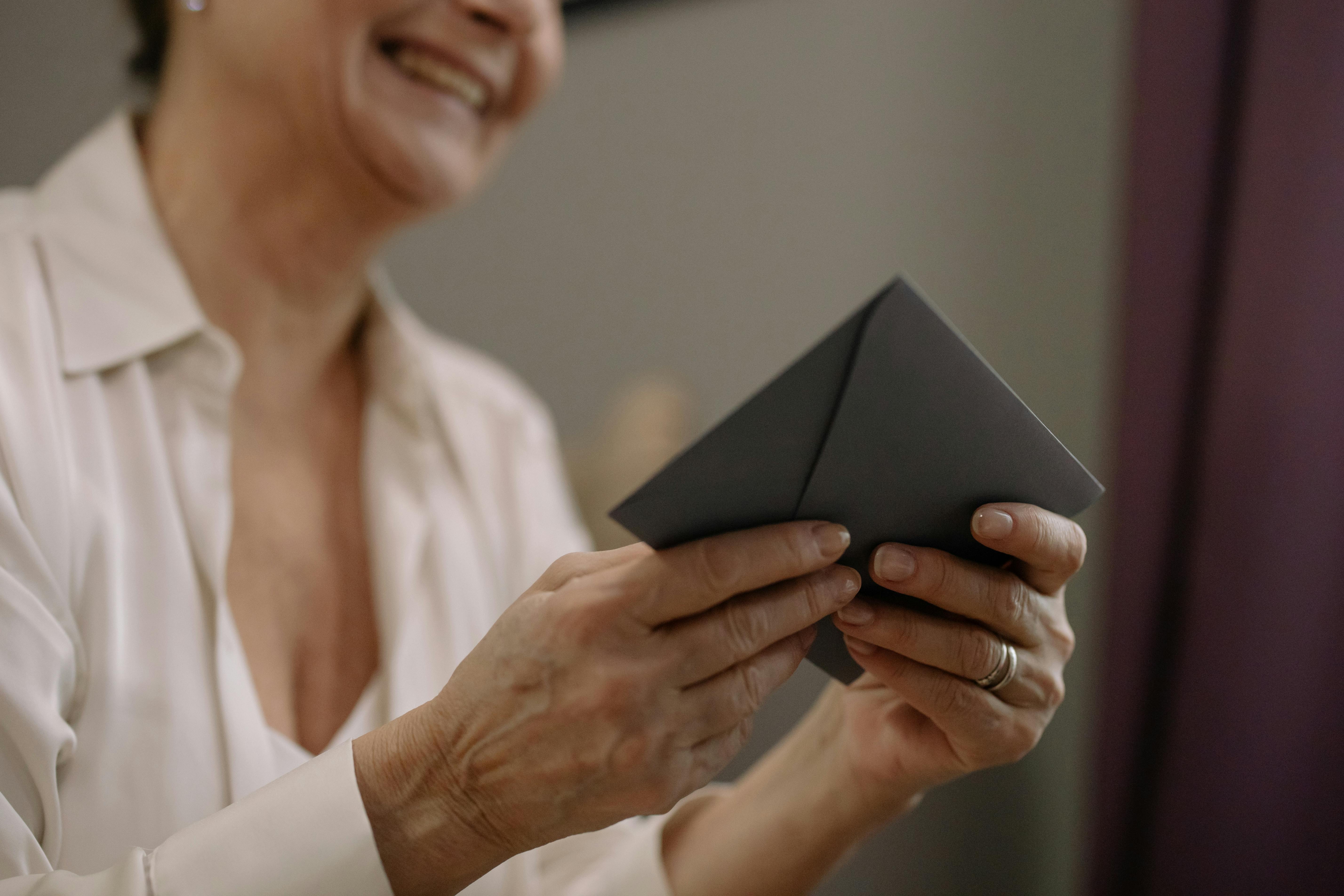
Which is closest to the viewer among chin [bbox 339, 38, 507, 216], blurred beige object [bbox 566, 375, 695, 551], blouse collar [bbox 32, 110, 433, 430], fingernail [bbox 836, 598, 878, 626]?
fingernail [bbox 836, 598, 878, 626]

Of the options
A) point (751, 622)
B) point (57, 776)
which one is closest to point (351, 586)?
point (57, 776)

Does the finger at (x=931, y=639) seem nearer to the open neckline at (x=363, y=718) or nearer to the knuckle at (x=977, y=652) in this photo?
the knuckle at (x=977, y=652)

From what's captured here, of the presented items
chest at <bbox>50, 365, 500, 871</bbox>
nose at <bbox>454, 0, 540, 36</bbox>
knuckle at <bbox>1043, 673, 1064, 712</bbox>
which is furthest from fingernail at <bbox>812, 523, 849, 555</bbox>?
nose at <bbox>454, 0, 540, 36</bbox>

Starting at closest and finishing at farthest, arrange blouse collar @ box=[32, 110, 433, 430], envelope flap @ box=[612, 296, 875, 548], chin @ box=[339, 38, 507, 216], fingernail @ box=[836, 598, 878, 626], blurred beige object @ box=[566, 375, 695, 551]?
envelope flap @ box=[612, 296, 875, 548], fingernail @ box=[836, 598, 878, 626], blouse collar @ box=[32, 110, 433, 430], chin @ box=[339, 38, 507, 216], blurred beige object @ box=[566, 375, 695, 551]

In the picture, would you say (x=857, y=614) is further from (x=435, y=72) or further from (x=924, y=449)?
(x=435, y=72)

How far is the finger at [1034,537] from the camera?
18.1 inches

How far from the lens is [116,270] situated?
744mm

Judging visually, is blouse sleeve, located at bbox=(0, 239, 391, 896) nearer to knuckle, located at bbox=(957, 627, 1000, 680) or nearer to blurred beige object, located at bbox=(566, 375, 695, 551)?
knuckle, located at bbox=(957, 627, 1000, 680)

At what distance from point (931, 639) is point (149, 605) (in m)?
0.54

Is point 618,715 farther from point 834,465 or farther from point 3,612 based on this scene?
point 3,612

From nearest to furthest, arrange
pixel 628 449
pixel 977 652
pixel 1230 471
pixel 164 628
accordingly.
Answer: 1. pixel 977 652
2. pixel 164 628
3. pixel 1230 471
4. pixel 628 449

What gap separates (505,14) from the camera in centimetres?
86

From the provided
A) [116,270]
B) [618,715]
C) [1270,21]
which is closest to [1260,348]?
[1270,21]

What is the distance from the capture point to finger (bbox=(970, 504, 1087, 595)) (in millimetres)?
461
